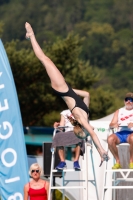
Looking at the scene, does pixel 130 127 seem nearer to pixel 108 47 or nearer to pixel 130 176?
pixel 130 176

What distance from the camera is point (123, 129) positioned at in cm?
1039

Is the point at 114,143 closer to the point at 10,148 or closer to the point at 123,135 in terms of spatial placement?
the point at 123,135

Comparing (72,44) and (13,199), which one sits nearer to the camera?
(13,199)

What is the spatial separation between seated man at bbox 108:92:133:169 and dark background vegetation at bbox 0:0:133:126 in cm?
2095

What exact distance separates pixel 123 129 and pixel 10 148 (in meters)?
2.03

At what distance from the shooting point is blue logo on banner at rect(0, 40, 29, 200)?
37.0 ft

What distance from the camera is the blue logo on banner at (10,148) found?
1128 centimetres

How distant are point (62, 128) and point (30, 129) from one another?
63.7ft

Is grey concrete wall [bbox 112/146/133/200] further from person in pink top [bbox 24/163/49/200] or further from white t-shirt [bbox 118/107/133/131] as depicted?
person in pink top [bbox 24/163/49/200]

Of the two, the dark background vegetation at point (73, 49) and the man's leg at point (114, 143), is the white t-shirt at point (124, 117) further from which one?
the dark background vegetation at point (73, 49)

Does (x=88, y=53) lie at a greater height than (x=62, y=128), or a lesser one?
greater

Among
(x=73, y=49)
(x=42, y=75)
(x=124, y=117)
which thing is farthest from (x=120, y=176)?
(x=73, y=49)

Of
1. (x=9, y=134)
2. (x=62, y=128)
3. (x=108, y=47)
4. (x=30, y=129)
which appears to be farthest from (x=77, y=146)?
(x=108, y=47)

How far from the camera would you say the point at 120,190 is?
1111cm
